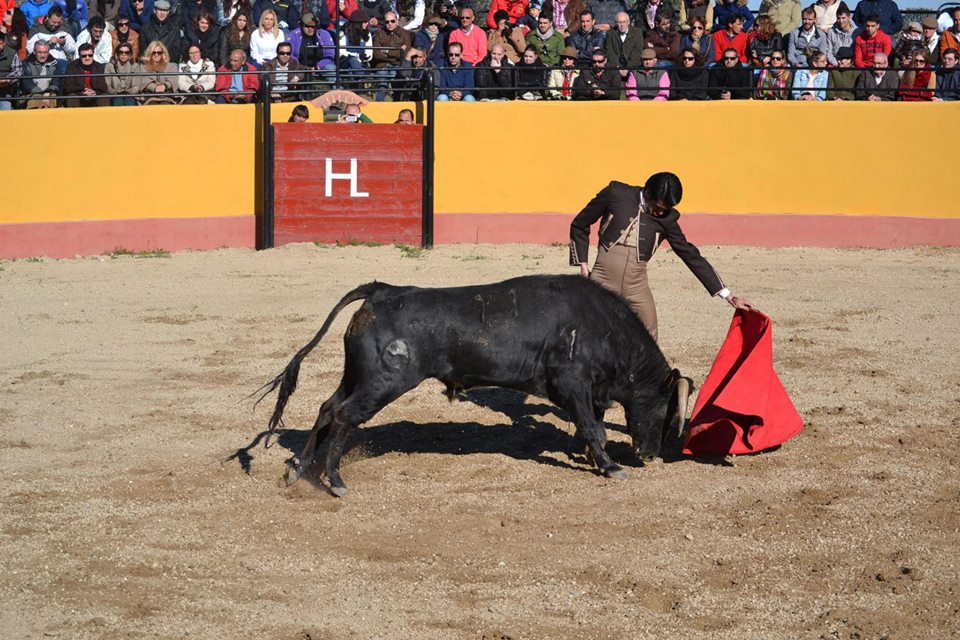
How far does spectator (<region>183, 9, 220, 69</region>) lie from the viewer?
1441 cm

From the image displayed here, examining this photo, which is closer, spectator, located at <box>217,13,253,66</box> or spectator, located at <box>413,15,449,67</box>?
spectator, located at <box>217,13,253,66</box>

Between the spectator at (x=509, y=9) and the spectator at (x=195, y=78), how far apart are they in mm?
3464

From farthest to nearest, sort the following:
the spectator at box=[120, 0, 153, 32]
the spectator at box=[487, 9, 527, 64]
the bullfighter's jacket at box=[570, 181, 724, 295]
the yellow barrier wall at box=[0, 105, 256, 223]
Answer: the spectator at box=[120, 0, 153, 32]
the spectator at box=[487, 9, 527, 64]
the yellow barrier wall at box=[0, 105, 256, 223]
the bullfighter's jacket at box=[570, 181, 724, 295]

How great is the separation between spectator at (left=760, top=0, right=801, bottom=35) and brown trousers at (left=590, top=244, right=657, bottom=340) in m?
8.90

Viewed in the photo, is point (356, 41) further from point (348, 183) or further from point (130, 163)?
point (130, 163)

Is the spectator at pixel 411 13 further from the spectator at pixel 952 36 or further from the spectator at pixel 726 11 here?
the spectator at pixel 952 36

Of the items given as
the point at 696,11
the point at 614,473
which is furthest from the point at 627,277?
the point at 696,11

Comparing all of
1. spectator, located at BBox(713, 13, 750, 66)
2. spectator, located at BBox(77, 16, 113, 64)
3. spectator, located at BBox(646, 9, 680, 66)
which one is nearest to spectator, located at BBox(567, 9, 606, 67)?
spectator, located at BBox(646, 9, 680, 66)

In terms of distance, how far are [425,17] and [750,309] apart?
952 cm

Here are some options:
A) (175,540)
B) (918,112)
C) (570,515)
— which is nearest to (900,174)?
(918,112)

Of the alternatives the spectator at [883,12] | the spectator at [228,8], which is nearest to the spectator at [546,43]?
the spectator at [228,8]

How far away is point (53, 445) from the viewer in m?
7.27

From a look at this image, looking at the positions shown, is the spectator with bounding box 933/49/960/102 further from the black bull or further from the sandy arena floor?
the black bull

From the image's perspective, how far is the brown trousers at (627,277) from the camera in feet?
23.8
